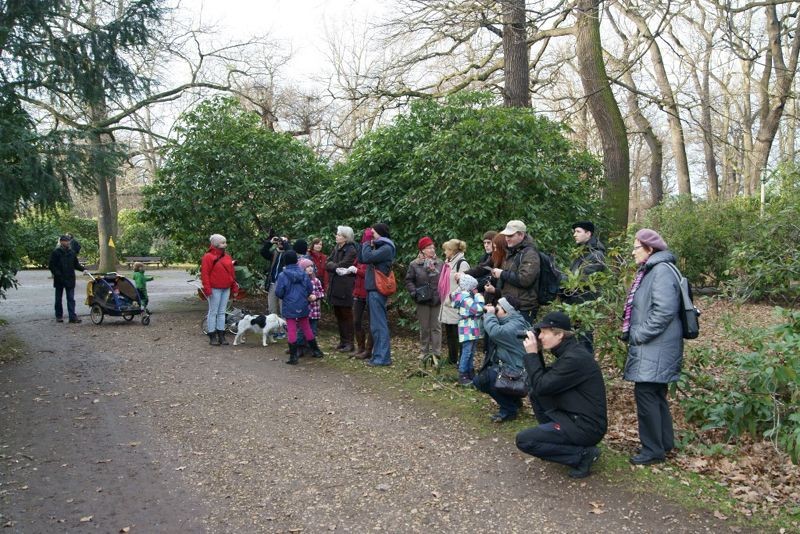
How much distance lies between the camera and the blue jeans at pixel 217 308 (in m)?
10.0

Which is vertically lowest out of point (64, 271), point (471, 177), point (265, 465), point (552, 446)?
point (265, 465)

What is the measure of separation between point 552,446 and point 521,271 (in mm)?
2419

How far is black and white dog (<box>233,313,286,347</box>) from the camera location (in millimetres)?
10133

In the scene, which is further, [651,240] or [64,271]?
[64,271]

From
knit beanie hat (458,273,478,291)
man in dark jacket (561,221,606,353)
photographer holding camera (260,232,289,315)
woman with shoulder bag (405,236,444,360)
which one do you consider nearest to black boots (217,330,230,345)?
photographer holding camera (260,232,289,315)

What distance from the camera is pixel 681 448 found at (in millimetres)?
5281

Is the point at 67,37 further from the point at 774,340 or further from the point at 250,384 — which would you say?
the point at 774,340

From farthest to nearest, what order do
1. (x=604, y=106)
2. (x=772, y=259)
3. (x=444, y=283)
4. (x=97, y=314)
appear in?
(x=604, y=106)
(x=97, y=314)
(x=444, y=283)
(x=772, y=259)

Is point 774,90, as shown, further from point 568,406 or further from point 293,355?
point 568,406

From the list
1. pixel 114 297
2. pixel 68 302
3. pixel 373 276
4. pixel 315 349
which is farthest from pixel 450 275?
pixel 68 302

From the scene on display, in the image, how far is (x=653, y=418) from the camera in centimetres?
499

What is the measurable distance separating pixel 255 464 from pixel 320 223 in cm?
658

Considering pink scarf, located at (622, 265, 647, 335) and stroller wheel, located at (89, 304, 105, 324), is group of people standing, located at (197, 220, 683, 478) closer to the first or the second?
pink scarf, located at (622, 265, 647, 335)

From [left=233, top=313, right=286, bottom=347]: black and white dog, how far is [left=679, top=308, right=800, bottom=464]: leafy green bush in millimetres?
6175
